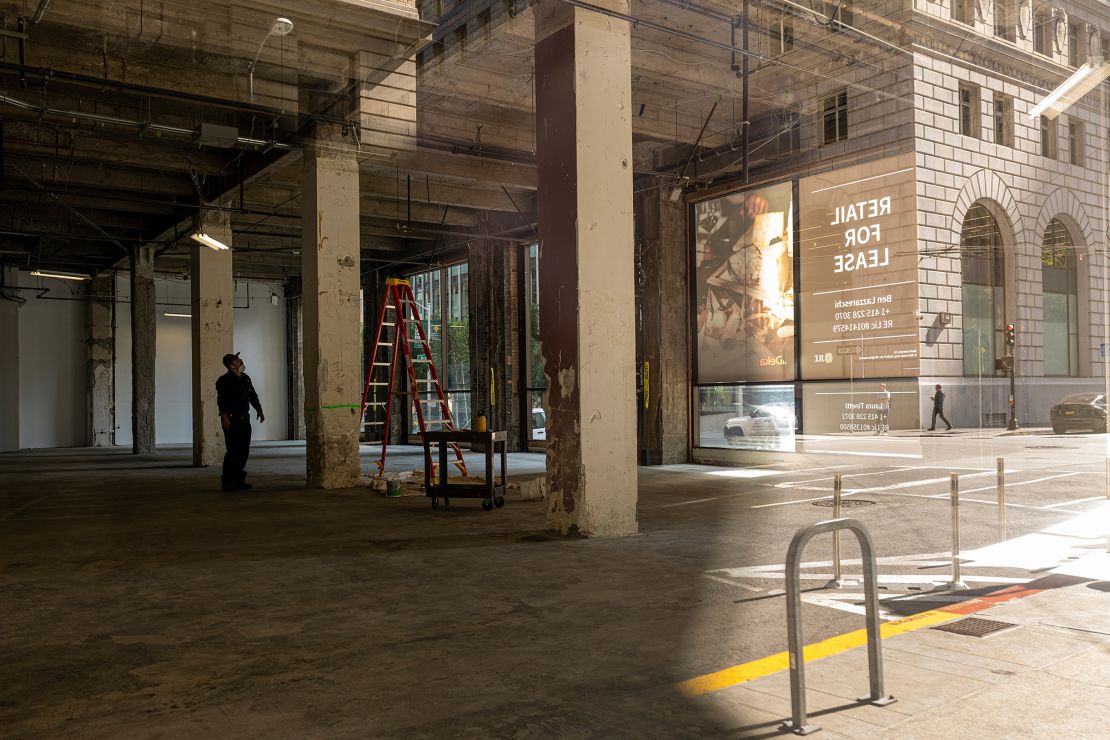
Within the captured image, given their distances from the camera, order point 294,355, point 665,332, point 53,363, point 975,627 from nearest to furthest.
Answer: point 975,627
point 665,332
point 53,363
point 294,355

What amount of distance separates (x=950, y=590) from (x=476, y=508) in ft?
18.7

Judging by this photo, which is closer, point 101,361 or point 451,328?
point 451,328

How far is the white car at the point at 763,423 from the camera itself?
13.2 meters

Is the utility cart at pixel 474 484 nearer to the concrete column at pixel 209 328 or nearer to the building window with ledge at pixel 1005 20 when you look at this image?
the building window with ledge at pixel 1005 20

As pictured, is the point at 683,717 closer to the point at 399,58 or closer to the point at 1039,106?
the point at 1039,106

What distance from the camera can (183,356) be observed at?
27844mm

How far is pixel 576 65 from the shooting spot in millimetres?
7281

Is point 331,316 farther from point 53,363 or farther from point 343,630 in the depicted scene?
point 53,363

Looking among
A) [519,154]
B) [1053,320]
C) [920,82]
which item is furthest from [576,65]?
[519,154]

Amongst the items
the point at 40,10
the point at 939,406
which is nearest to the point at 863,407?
the point at 939,406

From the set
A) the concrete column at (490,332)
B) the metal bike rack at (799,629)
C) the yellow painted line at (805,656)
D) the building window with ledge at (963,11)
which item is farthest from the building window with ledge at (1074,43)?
the concrete column at (490,332)

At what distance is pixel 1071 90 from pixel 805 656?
623 cm

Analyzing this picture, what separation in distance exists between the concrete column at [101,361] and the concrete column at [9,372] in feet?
6.88

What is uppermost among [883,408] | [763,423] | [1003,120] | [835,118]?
[835,118]
